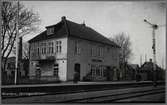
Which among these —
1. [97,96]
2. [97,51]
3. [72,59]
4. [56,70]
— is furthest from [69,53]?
[97,96]

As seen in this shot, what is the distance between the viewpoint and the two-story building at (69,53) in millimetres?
5000

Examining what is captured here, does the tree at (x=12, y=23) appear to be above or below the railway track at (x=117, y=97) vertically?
above

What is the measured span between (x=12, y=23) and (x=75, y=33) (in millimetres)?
1395

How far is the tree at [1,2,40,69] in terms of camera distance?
15.9 ft

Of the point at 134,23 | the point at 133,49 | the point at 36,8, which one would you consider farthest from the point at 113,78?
the point at 36,8

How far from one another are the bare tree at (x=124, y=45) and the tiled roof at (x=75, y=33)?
0.40ft

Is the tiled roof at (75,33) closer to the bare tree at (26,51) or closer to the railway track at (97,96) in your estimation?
the bare tree at (26,51)

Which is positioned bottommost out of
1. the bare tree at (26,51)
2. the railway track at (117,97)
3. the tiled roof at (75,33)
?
the railway track at (117,97)

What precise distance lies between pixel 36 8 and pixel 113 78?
2.39 m

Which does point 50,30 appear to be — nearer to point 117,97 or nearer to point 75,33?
point 75,33

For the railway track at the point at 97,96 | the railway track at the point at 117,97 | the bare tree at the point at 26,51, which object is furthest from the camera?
the bare tree at the point at 26,51

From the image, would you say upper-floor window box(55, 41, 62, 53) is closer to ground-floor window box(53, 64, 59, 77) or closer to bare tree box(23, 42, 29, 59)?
ground-floor window box(53, 64, 59, 77)

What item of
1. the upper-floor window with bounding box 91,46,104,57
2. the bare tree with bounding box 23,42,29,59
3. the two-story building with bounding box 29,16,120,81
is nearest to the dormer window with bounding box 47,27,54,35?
the two-story building with bounding box 29,16,120,81

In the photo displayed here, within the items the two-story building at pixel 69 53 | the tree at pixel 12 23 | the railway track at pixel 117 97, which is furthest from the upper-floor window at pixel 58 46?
the railway track at pixel 117 97
